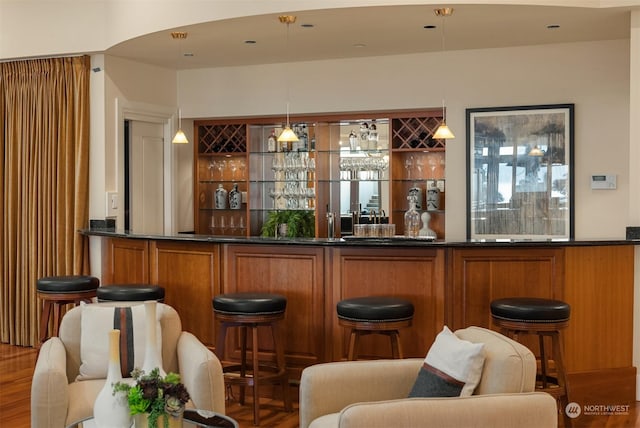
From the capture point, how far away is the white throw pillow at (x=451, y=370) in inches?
118

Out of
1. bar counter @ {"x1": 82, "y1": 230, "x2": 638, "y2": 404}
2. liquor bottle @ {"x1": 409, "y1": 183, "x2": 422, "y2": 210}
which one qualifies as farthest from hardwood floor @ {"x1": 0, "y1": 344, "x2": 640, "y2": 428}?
liquor bottle @ {"x1": 409, "y1": 183, "x2": 422, "y2": 210}

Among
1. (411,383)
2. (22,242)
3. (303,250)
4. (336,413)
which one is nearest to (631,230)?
(303,250)

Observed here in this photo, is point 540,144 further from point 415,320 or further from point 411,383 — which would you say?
point 411,383

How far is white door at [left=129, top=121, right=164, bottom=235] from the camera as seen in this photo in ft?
24.7

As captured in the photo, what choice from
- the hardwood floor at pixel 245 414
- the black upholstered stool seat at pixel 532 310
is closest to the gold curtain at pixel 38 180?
the hardwood floor at pixel 245 414

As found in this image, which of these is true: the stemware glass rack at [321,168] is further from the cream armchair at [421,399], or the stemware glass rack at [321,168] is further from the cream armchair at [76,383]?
the cream armchair at [421,399]

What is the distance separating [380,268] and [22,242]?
12.6 feet

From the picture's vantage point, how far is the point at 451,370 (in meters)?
3.05

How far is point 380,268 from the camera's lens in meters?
5.07

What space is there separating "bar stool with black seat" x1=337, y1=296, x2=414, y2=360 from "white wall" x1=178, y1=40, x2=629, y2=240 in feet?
9.03

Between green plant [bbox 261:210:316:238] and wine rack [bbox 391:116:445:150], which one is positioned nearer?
wine rack [bbox 391:116:445:150]

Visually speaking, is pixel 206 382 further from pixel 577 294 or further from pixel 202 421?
pixel 577 294

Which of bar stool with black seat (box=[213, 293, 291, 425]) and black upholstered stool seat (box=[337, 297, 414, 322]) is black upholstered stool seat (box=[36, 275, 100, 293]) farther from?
black upholstered stool seat (box=[337, 297, 414, 322])

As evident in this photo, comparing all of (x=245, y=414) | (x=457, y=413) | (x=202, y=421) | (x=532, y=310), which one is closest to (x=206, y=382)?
(x=202, y=421)
